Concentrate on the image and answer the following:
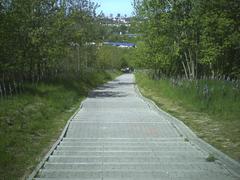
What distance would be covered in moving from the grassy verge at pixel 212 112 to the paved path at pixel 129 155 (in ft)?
2.47

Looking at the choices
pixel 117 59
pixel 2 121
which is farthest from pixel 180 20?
pixel 117 59

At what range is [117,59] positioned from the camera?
330ft

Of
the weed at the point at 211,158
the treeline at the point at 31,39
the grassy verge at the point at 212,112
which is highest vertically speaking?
the treeline at the point at 31,39

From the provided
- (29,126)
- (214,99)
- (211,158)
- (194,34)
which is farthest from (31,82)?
(211,158)

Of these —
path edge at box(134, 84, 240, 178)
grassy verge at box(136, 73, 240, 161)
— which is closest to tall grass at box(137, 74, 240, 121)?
grassy verge at box(136, 73, 240, 161)

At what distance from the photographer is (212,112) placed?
18203 millimetres

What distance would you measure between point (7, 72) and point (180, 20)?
11265 millimetres

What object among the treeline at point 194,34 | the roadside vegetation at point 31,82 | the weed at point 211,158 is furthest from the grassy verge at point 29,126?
the treeline at point 194,34

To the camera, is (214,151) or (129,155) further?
(214,151)

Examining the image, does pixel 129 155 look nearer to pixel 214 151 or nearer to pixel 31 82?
pixel 214 151

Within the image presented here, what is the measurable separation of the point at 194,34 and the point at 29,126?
1880 centimetres

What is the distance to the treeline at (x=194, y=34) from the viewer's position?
83.1 ft

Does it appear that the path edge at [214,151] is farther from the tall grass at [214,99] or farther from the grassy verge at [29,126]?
the grassy verge at [29,126]

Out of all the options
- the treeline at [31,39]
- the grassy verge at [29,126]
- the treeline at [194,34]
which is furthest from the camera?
the treeline at [194,34]
